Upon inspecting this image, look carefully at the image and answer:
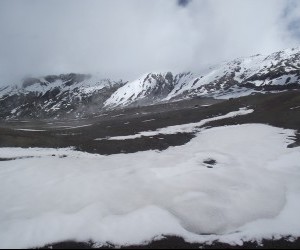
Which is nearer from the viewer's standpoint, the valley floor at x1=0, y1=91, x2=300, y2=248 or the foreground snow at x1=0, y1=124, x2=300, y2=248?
the valley floor at x1=0, y1=91, x2=300, y2=248

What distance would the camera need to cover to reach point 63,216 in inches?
708

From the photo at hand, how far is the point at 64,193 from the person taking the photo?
70.2ft

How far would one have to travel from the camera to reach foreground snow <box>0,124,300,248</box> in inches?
661

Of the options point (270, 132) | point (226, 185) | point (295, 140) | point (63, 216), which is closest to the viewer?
point (63, 216)

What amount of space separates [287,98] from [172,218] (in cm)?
6430

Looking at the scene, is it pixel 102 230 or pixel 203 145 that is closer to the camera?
pixel 102 230

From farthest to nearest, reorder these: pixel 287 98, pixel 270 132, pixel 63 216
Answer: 1. pixel 287 98
2. pixel 270 132
3. pixel 63 216

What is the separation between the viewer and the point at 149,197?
68.2 feet

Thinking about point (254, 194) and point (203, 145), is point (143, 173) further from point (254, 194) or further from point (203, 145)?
point (203, 145)

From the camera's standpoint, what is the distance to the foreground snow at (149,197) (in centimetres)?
1678

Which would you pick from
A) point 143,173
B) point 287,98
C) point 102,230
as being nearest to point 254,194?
point 143,173

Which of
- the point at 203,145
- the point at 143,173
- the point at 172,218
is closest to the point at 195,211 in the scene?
the point at 172,218

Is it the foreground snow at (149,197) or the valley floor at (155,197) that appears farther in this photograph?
the foreground snow at (149,197)

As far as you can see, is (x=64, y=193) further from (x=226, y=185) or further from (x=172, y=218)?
(x=226, y=185)
